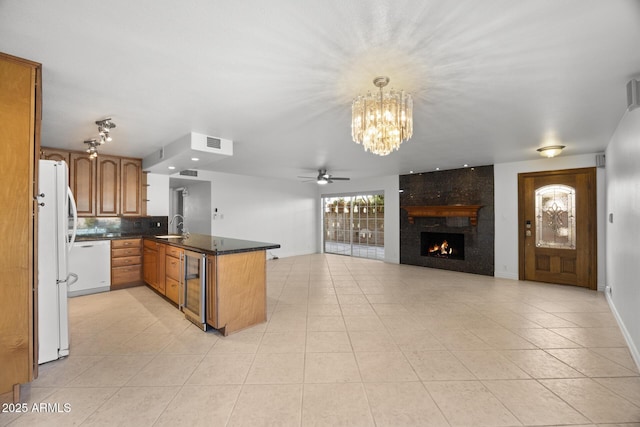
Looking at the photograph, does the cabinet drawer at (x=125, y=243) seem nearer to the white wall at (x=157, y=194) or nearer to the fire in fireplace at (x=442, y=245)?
the white wall at (x=157, y=194)

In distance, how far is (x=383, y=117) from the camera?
2293mm

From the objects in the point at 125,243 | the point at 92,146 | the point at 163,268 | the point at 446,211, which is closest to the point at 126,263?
the point at 125,243

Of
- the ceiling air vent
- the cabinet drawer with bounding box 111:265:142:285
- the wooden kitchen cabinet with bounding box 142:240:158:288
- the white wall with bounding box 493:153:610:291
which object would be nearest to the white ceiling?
the ceiling air vent

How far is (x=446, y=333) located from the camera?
2949 mm

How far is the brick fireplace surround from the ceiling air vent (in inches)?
192

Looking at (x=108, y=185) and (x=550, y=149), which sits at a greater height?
(x=550, y=149)

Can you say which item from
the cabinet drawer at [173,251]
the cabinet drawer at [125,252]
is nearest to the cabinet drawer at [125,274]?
the cabinet drawer at [125,252]

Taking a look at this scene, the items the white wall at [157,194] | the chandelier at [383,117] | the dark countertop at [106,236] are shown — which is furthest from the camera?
the white wall at [157,194]

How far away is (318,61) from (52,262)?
2843 millimetres

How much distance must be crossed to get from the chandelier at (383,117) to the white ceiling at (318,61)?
0.12 meters

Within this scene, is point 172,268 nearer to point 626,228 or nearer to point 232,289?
point 232,289

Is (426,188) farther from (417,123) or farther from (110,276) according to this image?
(110,276)

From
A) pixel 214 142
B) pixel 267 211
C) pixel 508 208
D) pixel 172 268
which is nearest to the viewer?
pixel 214 142

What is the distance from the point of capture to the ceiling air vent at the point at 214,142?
12.1 feet
